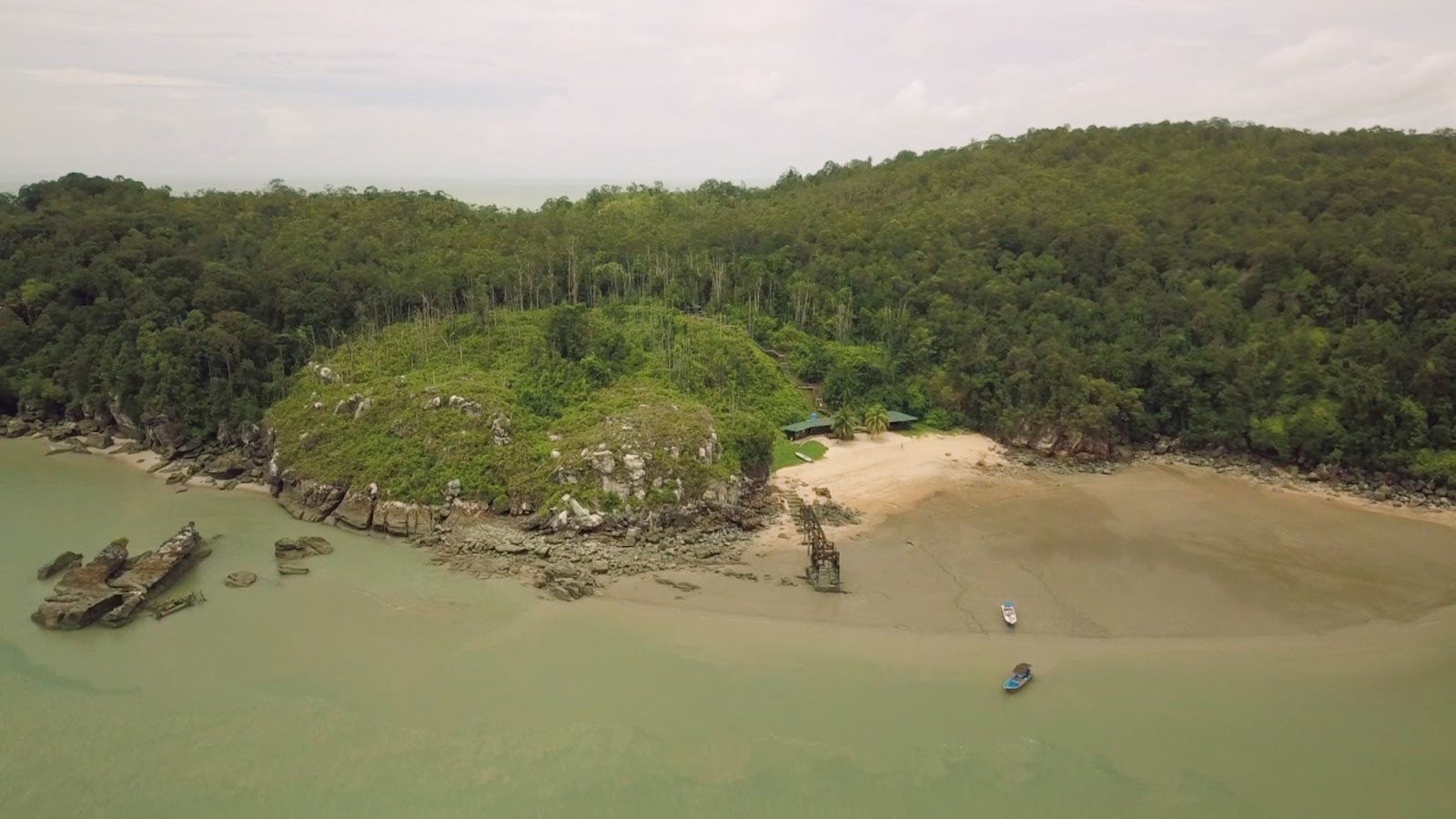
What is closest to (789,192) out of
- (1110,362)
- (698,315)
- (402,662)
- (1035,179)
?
(1035,179)

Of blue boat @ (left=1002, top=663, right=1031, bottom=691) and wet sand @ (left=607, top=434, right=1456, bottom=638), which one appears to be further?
wet sand @ (left=607, top=434, right=1456, bottom=638)

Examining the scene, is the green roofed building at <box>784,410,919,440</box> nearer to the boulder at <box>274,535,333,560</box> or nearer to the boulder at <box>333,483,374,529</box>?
the boulder at <box>333,483,374,529</box>

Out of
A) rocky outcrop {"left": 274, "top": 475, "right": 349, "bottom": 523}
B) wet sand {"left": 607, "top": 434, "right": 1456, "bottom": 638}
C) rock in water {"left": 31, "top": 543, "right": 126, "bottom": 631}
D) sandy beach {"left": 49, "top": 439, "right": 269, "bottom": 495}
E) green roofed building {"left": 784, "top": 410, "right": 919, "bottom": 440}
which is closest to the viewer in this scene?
rock in water {"left": 31, "top": 543, "right": 126, "bottom": 631}

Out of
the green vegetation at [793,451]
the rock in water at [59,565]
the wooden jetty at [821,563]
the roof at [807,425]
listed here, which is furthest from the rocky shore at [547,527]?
the rock in water at [59,565]

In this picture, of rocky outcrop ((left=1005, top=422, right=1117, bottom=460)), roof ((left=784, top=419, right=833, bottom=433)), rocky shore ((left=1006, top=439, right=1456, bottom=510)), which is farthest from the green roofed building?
rocky outcrop ((left=1005, top=422, right=1117, bottom=460))

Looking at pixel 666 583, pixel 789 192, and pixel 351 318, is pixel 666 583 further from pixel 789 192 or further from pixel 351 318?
pixel 789 192

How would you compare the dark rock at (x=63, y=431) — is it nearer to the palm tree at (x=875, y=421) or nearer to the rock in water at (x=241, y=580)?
the rock in water at (x=241, y=580)

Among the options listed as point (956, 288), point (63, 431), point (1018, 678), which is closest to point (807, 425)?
point (956, 288)
